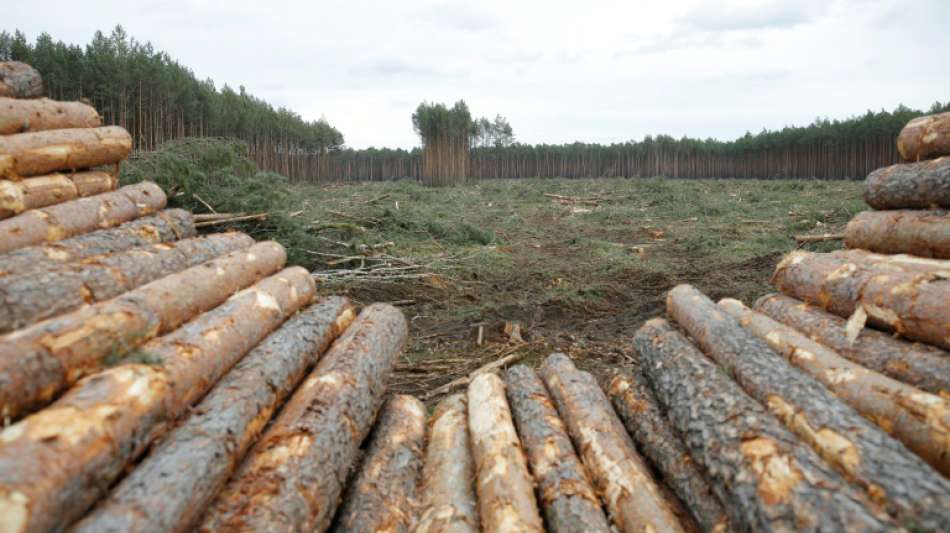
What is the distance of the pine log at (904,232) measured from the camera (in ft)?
14.9

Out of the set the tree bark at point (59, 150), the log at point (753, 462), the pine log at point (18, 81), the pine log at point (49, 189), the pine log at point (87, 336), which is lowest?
the log at point (753, 462)

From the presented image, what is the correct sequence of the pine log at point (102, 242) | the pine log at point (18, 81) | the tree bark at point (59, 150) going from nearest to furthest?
1. the pine log at point (102, 242)
2. the tree bark at point (59, 150)
3. the pine log at point (18, 81)

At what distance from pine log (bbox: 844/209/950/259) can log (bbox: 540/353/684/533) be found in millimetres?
2906

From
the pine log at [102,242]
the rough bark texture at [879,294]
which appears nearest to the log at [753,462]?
the rough bark texture at [879,294]

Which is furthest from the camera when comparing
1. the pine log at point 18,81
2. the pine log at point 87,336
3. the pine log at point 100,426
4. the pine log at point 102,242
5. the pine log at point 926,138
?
the pine log at point 18,81

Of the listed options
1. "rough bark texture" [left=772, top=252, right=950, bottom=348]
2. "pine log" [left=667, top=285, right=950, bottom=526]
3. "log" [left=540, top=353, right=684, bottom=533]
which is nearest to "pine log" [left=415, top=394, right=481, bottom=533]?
"log" [left=540, top=353, right=684, bottom=533]

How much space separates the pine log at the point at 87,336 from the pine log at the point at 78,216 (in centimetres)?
155

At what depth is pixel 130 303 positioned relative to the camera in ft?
11.3

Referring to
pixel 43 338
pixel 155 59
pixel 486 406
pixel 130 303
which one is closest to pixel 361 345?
pixel 486 406

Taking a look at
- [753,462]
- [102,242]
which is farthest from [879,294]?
[102,242]

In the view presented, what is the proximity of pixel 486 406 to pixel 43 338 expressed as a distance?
2.76m

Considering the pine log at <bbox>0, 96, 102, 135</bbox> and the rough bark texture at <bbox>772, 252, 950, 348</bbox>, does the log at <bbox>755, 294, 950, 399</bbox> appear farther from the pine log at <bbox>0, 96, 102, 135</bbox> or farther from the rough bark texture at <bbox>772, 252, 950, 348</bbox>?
the pine log at <bbox>0, 96, 102, 135</bbox>

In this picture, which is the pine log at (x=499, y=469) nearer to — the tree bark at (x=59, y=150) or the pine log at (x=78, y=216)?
the pine log at (x=78, y=216)

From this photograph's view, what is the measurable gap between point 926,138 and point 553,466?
4.75m
